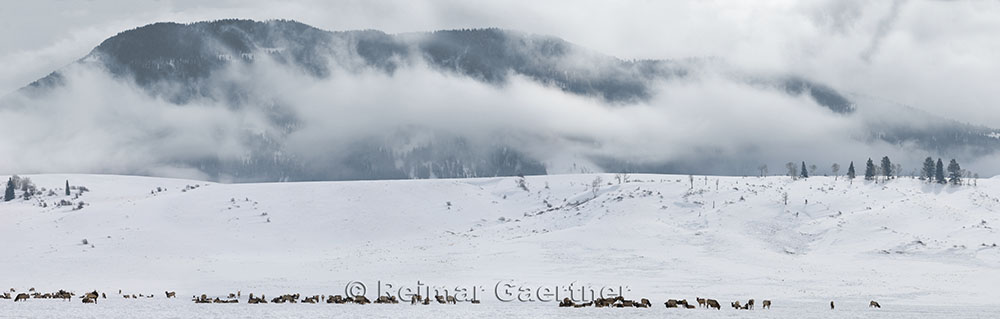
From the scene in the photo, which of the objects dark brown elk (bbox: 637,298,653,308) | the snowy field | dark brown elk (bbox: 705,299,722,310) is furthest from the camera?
dark brown elk (bbox: 705,299,722,310)

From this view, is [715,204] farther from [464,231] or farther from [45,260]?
[45,260]

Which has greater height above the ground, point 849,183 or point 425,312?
Answer: point 849,183

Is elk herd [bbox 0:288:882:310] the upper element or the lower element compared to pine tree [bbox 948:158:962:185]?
lower

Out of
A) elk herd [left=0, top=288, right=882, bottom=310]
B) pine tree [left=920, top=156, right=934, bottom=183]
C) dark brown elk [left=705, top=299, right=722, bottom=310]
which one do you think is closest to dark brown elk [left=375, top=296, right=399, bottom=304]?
elk herd [left=0, top=288, right=882, bottom=310]

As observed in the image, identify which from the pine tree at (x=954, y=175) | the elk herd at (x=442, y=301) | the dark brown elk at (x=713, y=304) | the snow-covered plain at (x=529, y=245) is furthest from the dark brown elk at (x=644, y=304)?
the pine tree at (x=954, y=175)

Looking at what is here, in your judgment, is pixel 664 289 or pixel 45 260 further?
pixel 45 260

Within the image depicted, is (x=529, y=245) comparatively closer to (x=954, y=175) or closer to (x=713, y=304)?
(x=713, y=304)

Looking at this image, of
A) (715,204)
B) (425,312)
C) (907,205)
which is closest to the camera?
(425,312)

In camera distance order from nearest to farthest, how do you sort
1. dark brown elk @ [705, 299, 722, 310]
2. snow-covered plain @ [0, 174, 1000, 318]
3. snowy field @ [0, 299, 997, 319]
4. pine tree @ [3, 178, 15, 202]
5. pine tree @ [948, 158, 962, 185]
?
1. snowy field @ [0, 299, 997, 319]
2. dark brown elk @ [705, 299, 722, 310]
3. snow-covered plain @ [0, 174, 1000, 318]
4. pine tree @ [948, 158, 962, 185]
5. pine tree @ [3, 178, 15, 202]

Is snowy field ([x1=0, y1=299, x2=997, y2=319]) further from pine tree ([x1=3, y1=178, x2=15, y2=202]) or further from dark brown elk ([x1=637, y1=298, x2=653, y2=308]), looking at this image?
pine tree ([x1=3, y1=178, x2=15, y2=202])

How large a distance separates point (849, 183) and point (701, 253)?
45.7 meters

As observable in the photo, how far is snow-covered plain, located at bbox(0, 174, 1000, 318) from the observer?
2362 inches

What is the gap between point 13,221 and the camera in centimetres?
11512

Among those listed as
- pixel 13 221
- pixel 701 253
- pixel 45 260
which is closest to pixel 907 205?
pixel 701 253
